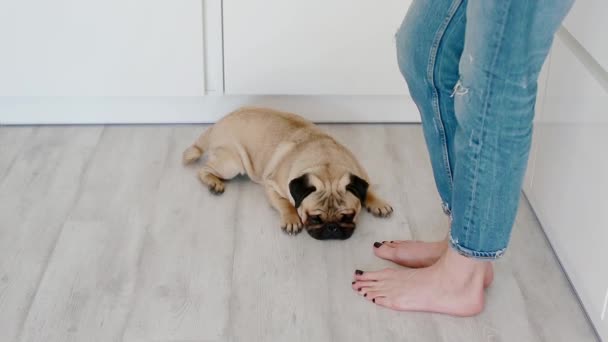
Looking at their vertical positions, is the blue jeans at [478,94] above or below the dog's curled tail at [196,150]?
below

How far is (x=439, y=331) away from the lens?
6.14 feet

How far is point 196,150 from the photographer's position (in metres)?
2.52

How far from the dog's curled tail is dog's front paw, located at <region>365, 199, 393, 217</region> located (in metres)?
0.52

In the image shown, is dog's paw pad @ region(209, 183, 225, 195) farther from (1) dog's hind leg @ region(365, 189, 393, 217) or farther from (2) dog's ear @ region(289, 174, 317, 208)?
(1) dog's hind leg @ region(365, 189, 393, 217)

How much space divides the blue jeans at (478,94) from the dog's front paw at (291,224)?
44 cm

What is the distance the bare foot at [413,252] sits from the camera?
203cm

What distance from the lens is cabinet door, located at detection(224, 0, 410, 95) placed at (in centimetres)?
251

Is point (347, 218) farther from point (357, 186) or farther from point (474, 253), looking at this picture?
point (474, 253)

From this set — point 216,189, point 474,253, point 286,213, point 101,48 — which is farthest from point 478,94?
point 101,48

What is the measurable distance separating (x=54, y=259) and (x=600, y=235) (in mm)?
1212

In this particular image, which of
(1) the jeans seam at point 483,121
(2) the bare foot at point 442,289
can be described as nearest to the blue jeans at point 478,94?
(1) the jeans seam at point 483,121

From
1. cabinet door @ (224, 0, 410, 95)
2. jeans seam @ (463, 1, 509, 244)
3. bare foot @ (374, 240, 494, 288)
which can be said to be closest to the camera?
jeans seam @ (463, 1, 509, 244)

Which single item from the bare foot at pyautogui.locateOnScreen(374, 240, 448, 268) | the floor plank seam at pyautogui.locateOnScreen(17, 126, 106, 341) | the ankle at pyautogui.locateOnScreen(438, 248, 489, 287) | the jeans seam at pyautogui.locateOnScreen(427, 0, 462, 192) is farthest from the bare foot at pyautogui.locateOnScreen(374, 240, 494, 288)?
the floor plank seam at pyautogui.locateOnScreen(17, 126, 106, 341)

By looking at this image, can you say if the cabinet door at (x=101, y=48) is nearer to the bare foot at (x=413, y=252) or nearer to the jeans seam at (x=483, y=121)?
the bare foot at (x=413, y=252)
